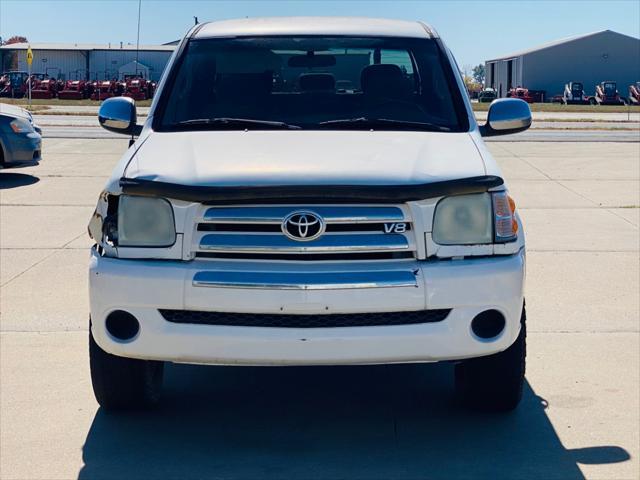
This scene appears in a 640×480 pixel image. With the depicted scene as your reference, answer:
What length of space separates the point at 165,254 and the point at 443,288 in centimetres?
116

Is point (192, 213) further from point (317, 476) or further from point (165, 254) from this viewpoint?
point (317, 476)

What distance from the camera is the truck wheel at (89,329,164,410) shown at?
4.73 meters

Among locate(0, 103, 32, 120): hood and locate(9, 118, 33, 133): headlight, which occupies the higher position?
locate(0, 103, 32, 120): hood

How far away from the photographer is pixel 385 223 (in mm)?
4344

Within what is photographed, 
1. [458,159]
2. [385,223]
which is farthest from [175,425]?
[458,159]

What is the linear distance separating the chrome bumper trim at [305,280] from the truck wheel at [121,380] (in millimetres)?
734

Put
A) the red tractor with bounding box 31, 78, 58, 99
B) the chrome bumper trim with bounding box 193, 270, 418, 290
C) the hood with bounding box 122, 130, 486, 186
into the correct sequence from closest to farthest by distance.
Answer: the chrome bumper trim with bounding box 193, 270, 418, 290, the hood with bounding box 122, 130, 486, 186, the red tractor with bounding box 31, 78, 58, 99

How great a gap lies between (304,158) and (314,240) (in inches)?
17.9

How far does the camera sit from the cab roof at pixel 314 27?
603 centimetres

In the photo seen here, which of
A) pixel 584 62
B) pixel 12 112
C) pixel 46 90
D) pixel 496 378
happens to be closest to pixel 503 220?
pixel 496 378

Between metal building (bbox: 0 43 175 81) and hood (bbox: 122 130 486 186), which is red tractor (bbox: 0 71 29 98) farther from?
hood (bbox: 122 130 486 186)

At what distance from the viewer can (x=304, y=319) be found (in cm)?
427

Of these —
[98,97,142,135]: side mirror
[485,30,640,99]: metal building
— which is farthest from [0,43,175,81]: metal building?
[98,97,142,135]: side mirror

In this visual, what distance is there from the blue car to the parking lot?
20.3ft
